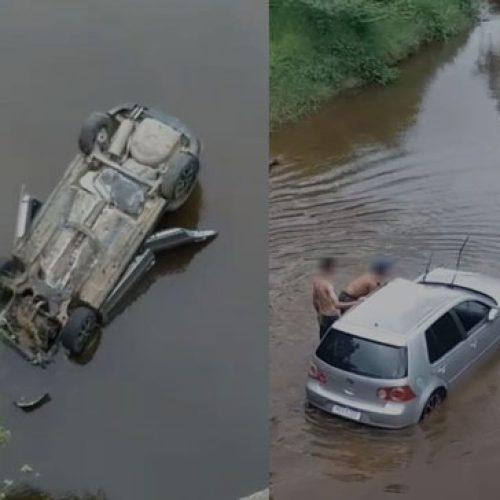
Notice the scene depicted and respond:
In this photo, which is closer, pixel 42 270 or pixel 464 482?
pixel 464 482

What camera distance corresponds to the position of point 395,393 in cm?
782

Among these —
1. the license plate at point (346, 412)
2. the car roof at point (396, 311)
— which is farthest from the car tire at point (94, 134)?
the license plate at point (346, 412)

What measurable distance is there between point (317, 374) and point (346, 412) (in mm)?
385

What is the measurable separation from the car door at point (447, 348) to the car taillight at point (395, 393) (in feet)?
1.20

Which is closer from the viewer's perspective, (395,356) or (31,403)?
(395,356)

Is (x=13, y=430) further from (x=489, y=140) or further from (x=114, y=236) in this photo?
(x=489, y=140)

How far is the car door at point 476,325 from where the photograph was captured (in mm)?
8547

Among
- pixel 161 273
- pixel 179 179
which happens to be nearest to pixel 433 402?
pixel 161 273

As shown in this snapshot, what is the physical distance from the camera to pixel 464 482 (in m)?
7.40

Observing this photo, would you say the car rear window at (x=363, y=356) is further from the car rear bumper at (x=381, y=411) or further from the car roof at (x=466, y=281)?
the car roof at (x=466, y=281)

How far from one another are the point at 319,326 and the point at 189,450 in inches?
66.7

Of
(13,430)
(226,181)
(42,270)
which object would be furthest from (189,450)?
(226,181)

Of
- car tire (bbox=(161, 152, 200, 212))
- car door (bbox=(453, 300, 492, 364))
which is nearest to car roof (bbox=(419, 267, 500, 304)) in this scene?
car door (bbox=(453, 300, 492, 364))

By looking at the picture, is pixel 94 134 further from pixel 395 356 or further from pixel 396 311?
pixel 395 356
